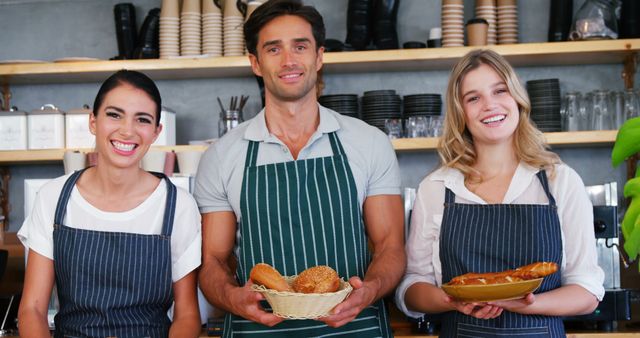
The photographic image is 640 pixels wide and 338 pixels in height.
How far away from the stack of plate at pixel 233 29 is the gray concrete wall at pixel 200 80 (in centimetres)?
39

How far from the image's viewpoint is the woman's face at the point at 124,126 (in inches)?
81.9

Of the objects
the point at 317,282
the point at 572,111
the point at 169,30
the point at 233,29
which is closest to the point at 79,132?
the point at 169,30

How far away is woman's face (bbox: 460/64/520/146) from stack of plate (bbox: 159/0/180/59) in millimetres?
2020

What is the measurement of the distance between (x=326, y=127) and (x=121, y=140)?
0.54m

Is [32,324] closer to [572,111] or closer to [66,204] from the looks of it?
[66,204]

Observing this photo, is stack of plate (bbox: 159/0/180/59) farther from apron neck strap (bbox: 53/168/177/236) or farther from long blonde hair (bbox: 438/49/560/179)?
long blonde hair (bbox: 438/49/560/179)

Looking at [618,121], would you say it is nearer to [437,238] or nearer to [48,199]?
[437,238]

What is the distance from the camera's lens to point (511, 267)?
7.04 ft

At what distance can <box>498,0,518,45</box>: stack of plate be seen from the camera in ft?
12.4

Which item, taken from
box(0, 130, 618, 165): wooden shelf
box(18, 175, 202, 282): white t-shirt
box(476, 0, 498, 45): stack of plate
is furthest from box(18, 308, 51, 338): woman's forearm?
box(476, 0, 498, 45): stack of plate

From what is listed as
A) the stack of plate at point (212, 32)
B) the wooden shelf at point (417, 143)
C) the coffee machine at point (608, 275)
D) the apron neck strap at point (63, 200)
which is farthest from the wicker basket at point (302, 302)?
the stack of plate at point (212, 32)

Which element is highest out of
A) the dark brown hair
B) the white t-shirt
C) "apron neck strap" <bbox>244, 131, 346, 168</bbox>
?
the dark brown hair

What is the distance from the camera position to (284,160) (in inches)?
88.1

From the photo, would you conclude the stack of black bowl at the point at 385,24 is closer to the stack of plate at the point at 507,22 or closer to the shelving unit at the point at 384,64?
the shelving unit at the point at 384,64
